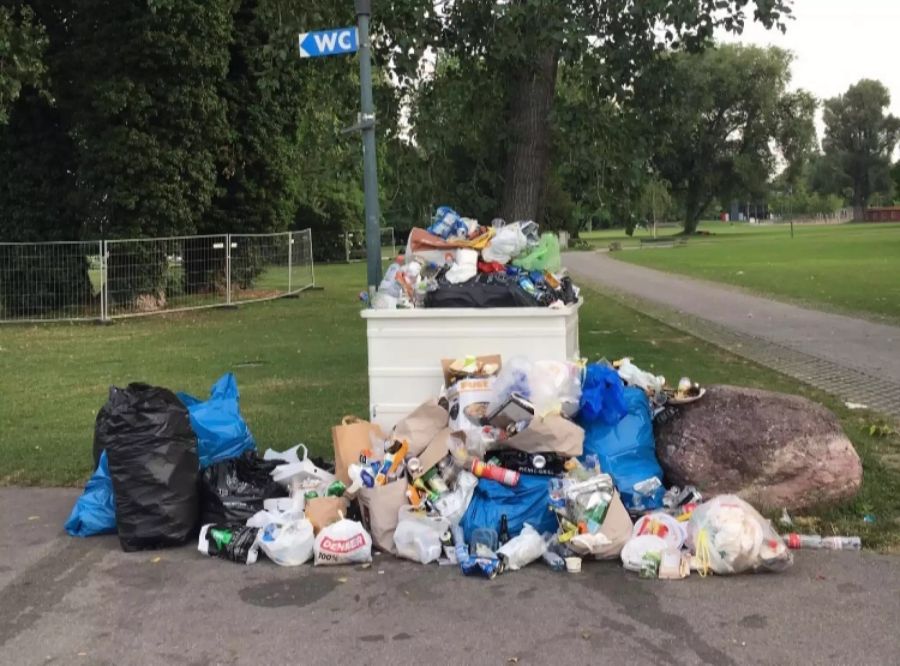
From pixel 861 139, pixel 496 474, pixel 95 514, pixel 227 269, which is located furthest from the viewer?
pixel 861 139

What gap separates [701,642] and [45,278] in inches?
681

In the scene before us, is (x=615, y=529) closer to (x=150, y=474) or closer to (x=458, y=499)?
(x=458, y=499)

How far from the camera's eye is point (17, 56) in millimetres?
15016

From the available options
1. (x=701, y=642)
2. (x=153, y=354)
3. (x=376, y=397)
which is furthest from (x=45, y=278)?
(x=701, y=642)

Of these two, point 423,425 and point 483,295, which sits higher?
point 483,295

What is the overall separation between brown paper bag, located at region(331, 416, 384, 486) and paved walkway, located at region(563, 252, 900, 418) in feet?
15.6

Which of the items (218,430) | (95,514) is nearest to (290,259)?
(218,430)

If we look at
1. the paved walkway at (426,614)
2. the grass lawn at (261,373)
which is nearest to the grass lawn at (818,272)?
the grass lawn at (261,373)

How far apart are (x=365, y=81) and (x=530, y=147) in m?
3.24

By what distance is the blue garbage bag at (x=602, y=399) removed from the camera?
491 centimetres

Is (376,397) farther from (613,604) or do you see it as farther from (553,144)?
(553,144)

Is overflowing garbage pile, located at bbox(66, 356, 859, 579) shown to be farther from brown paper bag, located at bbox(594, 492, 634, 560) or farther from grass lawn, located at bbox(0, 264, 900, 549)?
grass lawn, located at bbox(0, 264, 900, 549)

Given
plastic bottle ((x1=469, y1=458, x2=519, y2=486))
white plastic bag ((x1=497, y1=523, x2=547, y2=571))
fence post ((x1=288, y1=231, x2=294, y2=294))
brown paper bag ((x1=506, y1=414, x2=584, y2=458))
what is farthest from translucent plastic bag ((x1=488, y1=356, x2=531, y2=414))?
fence post ((x1=288, y1=231, x2=294, y2=294))

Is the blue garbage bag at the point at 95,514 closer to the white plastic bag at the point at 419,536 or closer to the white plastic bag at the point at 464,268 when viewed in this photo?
the white plastic bag at the point at 419,536
